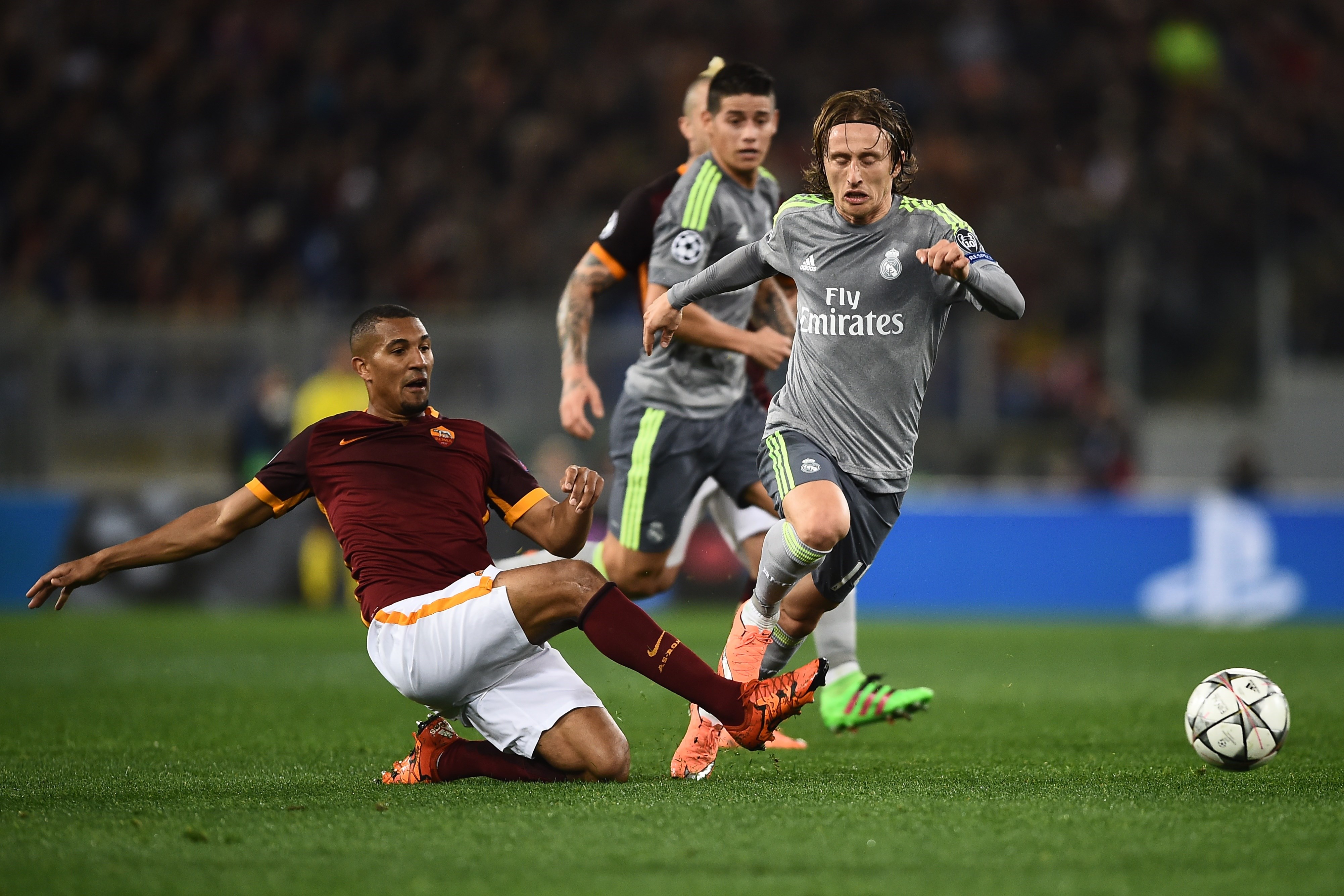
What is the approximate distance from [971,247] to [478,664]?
83.7 inches

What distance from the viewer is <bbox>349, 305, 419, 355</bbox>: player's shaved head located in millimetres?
5164

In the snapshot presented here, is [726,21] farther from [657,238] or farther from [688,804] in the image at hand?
[688,804]

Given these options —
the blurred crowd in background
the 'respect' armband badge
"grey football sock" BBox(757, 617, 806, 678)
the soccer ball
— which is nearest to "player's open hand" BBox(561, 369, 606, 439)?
"grey football sock" BBox(757, 617, 806, 678)

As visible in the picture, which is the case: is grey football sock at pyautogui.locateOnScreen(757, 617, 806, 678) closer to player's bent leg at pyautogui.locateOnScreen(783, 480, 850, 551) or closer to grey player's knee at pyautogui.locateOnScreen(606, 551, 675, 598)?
player's bent leg at pyautogui.locateOnScreen(783, 480, 850, 551)

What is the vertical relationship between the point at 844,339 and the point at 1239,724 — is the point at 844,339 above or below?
above

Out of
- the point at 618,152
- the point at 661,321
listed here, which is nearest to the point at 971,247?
the point at 661,321

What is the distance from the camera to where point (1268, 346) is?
1545 cm

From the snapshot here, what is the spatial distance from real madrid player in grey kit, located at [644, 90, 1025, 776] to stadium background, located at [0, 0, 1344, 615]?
26.4 feet

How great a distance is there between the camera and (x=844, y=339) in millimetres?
5363

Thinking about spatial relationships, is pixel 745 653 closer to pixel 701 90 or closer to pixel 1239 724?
pixel 1239 724

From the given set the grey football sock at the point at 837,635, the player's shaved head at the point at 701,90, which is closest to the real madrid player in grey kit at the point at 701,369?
the player's shaved head at the point at 701,90

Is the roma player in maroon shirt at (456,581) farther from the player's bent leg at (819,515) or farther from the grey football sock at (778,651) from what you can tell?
the grey football sock at (778,651)

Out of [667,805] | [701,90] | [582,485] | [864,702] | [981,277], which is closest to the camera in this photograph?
[667,805]

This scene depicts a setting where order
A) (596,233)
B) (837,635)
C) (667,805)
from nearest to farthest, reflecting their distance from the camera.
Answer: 1. (667,805)
2. (837,635)
3. (596,233)
